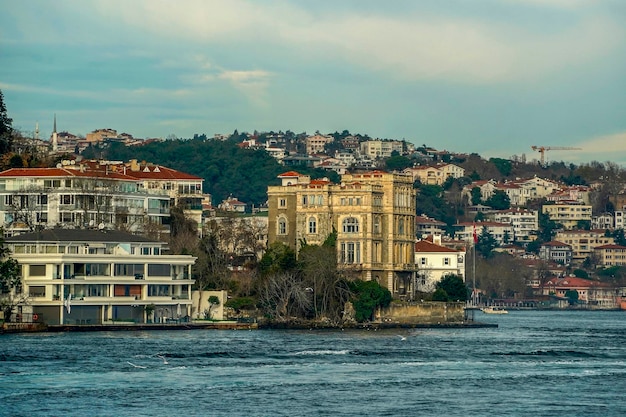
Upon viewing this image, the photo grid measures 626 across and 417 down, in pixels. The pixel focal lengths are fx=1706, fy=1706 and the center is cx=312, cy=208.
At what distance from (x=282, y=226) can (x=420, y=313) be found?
11552mm

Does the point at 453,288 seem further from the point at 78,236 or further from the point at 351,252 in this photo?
the point at 78,236

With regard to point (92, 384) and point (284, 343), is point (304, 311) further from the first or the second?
point (92, 384)

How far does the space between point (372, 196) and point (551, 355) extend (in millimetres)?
33308

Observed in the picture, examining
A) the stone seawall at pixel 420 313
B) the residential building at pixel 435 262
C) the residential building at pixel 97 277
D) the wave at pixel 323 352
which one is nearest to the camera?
the wave at pixel 323 352

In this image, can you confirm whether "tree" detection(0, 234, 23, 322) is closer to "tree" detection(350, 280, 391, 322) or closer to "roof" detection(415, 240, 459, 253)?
"tree" detection(350, 280, 391, 322)

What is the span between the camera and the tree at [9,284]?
300 feet

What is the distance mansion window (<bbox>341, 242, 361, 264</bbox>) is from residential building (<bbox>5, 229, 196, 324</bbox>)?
13679 mm

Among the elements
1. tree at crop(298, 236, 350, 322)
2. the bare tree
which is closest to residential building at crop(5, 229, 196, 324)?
the bare tree

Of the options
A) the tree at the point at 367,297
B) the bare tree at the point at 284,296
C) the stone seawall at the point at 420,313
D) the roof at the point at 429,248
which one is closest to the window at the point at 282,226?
the tree at the point at 367,297

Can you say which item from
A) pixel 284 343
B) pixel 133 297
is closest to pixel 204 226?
pixel 133 297

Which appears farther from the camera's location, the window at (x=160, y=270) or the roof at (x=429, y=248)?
the roof at (x=429, y=248)

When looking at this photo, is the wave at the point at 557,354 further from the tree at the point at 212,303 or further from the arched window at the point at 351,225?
the arched window at the point at 351,225

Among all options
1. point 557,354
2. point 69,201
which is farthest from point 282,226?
point 557,354

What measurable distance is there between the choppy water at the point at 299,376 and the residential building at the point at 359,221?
1926 cm
